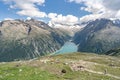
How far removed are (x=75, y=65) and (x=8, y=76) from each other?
24.9m

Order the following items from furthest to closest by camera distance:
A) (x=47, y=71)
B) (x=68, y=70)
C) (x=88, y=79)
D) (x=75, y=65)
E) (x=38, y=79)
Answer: (x=75, y=65) < (x=68, y=70) < (x=47, y=71) < (x=88, y=79) < (x=38, y=79)

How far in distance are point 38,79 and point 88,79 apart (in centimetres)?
1298

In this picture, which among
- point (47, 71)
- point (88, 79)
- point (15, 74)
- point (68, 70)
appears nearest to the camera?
point (15, 74)

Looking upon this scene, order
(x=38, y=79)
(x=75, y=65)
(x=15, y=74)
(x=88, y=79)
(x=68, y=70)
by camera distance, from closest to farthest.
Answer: (x=38, y=79), (x=15, y=74), (x=88, y=79), (x=68, y=70), (x=75, y=65)

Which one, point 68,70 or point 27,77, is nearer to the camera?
point 27,77

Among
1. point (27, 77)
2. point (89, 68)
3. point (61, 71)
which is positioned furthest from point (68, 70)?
point (27, 77)

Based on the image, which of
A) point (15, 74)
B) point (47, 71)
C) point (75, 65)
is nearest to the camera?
point (15, 74)

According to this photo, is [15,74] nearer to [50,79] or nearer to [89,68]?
[50,79]

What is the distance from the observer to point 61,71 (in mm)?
60719

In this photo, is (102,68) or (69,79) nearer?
(69,79)

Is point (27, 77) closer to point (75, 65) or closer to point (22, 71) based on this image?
point (22, 71)

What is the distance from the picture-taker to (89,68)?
2749 inches

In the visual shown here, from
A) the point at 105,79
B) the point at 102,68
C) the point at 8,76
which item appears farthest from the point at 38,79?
the point at 102,68

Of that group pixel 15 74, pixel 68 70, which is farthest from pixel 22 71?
pixel 68 70
